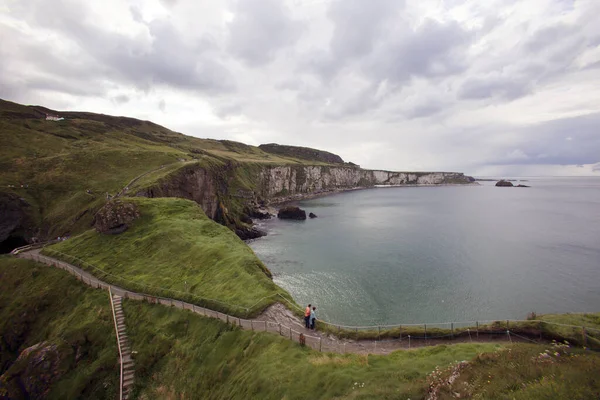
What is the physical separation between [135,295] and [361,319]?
29.0m

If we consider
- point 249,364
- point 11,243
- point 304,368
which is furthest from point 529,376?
point 11,243

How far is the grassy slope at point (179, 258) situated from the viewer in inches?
1228

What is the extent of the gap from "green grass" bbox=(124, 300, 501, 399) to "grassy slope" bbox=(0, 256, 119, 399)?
116 inches

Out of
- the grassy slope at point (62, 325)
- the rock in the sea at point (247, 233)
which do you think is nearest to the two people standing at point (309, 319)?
the grassy slope at point (62, 325)

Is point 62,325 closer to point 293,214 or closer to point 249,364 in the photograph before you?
point 249,364

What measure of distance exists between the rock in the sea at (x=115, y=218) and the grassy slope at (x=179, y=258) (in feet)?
3.68

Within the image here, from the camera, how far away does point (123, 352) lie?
27.9 meters

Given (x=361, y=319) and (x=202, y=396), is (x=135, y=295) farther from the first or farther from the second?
(x=361, y=319)

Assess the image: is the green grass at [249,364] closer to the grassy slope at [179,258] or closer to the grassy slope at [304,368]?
the grassy slope at [304,368]

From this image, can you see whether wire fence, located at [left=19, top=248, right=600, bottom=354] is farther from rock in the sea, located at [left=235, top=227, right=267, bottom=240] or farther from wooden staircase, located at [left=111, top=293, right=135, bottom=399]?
rock in the sea, located at [left=235, top=227, right=267, bottom=240]

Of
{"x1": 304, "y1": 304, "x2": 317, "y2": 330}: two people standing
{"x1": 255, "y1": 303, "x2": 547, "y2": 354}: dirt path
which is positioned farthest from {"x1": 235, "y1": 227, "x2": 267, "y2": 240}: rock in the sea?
{"x1": 255, "y1": 303, "x2": 547, "y2": 354}: dirt path

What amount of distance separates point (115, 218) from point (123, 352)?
29.1m

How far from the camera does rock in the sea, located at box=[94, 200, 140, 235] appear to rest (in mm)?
49781

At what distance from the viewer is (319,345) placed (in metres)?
21.2
